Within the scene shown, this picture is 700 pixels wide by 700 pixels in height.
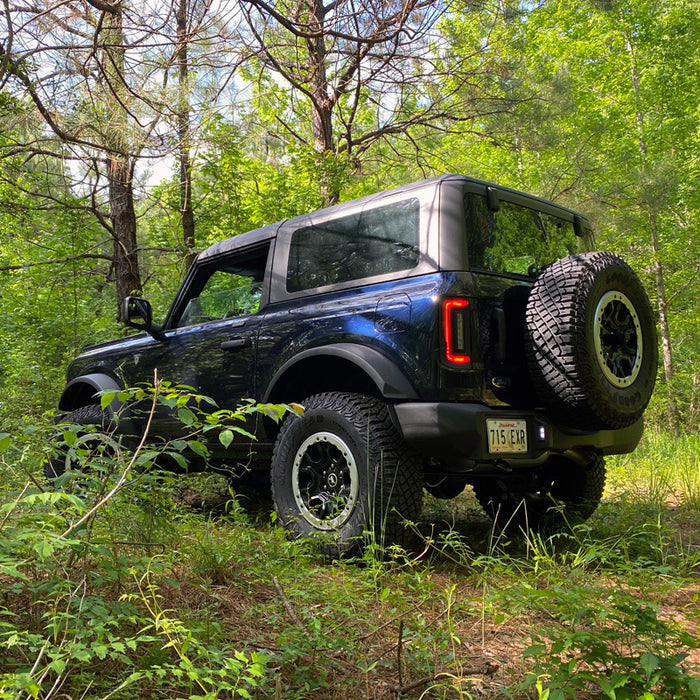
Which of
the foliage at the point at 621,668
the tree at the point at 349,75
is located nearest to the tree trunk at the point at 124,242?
the tree at the point at 349,75

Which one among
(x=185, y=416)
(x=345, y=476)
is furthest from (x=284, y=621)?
(x=345, y=476)

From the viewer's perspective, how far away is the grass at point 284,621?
5.30 feet

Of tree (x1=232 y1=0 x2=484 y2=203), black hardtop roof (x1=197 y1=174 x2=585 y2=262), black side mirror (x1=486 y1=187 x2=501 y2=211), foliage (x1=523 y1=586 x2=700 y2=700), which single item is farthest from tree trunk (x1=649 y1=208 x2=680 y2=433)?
foliage (x1=523 y1=586 x2=700 y2=700)

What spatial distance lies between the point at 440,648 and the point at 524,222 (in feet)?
8.27

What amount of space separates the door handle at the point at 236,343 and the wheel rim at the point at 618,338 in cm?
210

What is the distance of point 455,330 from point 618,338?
3.10 ft

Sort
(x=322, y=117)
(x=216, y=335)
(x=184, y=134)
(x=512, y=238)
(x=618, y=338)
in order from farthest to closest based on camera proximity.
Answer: (x=322, y=117)
(x=184, y=134)
(x=216, y=335)
(x=512, y=238)
(x=618, y=338)

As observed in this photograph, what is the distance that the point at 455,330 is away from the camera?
120 inches

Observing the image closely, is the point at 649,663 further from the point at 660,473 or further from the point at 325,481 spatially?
the point at 660,473

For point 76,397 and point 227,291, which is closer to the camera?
point 227,291

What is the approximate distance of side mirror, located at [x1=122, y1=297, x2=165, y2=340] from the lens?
4617mm

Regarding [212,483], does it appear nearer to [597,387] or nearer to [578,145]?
[597,387]

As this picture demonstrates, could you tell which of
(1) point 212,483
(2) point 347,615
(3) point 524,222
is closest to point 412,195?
(3) point 524,222

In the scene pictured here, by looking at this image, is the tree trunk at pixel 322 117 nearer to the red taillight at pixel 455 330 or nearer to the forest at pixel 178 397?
the forest at pixel 178 397
